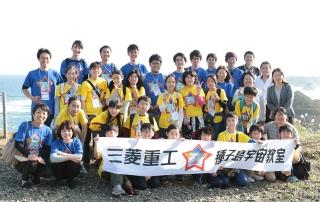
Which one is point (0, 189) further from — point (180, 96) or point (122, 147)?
point (180, 96)

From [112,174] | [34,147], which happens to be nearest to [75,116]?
[34,147]

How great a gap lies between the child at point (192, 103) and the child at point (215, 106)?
15cm

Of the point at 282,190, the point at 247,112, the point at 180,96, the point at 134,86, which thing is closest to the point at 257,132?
the point at 247,112

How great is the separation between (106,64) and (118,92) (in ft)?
3.42


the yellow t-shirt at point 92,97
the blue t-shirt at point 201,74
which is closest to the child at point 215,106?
the blue t-shirt at point 201,74

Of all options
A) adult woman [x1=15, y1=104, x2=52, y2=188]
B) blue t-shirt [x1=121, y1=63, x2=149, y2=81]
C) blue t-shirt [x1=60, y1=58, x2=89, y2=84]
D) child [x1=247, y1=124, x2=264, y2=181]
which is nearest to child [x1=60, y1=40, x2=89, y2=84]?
blue t-shirt [x1=60, y1=58, x2=89, y2=84]

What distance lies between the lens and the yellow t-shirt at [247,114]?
7910 mm

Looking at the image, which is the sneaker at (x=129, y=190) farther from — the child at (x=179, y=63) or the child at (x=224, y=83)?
the child at (x=224, y=83)

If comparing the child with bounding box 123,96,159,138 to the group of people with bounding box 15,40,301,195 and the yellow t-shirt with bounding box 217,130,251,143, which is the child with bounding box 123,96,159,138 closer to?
the group of people with bounding box 15,40,301,195

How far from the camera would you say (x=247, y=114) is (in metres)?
7.93

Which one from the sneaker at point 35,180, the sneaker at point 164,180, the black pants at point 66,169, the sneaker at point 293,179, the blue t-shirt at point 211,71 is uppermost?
the blue t-shirt at point 211,71

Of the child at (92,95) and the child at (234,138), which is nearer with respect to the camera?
the child at (234,138)

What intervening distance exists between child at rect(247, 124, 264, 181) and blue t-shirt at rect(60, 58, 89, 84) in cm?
359

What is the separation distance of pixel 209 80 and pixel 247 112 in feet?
3.26
